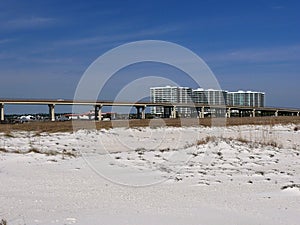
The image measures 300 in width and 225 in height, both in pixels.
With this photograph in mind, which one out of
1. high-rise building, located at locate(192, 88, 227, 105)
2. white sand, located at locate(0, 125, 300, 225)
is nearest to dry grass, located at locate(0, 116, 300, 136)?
high-rise building, located at locate(192, 88, 227, 105)

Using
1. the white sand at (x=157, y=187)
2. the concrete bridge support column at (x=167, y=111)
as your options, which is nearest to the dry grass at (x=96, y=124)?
the white sand at (x=157, y=187)

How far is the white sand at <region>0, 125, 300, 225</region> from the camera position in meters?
6.59

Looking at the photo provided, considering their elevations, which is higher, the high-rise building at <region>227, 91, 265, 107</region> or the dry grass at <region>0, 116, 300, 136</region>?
the high-rise building at <region>227, 91, 265, 107</region>

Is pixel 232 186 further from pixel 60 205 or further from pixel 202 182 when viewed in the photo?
pixel 60 205

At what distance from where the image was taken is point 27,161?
42.5ft

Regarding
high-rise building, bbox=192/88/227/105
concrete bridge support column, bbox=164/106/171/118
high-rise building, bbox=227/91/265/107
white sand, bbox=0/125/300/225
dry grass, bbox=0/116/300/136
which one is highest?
high-rise building, bbox=227/91/265/107

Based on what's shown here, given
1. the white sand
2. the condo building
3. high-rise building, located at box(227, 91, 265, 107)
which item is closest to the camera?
the white sand

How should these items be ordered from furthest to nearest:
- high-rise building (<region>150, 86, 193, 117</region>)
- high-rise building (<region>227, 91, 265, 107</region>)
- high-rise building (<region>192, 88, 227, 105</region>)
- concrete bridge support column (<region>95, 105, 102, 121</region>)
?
high-rise building (<region>227, 91, 265, 107</region>) → concrete bridge support column (<region>95, 105, 102, 121</region>) → high-rise building (<region>150, 86, 193, 117</region>) → high-rise building (<region>192, 88, 227, 105</region>)

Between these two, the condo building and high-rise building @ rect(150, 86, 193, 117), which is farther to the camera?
high-rise building @ rect(150, 86, 193, 117)

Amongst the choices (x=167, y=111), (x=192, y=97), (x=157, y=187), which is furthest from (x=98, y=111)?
(x=157, y=187)

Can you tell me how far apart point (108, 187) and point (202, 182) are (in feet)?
7.36

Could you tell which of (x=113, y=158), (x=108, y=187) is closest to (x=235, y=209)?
(x=108, y=187)

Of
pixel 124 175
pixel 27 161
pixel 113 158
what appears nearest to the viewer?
pixel 124 175

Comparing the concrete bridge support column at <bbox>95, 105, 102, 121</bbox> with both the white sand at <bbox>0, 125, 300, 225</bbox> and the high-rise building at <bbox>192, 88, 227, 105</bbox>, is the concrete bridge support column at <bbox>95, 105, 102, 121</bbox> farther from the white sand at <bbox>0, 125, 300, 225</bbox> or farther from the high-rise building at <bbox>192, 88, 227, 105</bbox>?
the white sand at <bbox>0, 125, 300, 225</bbox>
